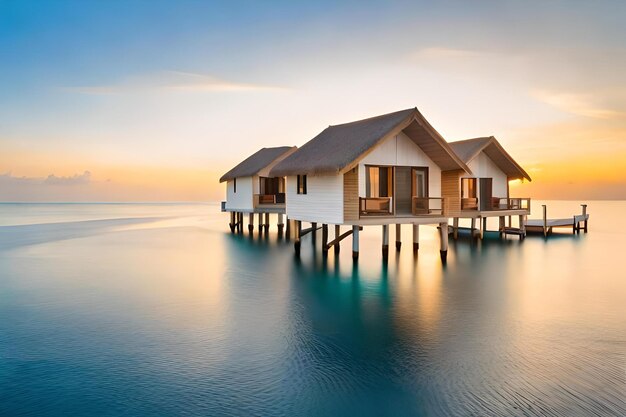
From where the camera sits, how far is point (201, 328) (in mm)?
11594

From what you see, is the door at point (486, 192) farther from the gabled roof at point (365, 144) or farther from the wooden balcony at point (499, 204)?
the gabled roof at point (365, 144)

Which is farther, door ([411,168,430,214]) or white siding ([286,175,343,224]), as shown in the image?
door ([411,168,430,214])

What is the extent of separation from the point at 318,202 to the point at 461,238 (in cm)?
1710

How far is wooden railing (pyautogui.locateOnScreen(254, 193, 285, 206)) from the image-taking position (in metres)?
33.8

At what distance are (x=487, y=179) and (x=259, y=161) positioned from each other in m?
16.4

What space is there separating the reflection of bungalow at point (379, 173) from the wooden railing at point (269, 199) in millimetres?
11385

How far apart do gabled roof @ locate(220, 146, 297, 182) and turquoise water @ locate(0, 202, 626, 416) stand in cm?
1320

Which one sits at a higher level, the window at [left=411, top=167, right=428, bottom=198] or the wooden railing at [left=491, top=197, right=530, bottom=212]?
the window at [left=411, top=167, right=428, bottom=198]

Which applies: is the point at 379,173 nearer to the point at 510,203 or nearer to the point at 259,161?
the point at 510,203

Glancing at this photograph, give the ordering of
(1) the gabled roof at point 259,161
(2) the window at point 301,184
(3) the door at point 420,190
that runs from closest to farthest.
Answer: (3) the door at point 420,190 < (2) the window at point 301,184 < (1) the gabled roof at point 259,161

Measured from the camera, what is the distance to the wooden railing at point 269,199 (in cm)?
3381

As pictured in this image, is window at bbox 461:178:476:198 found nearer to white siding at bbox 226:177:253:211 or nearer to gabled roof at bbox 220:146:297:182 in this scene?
gabled roof at bbox 220:146:297:182

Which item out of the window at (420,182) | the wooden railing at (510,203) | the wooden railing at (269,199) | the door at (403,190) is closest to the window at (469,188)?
the wooden railing at (510,203)

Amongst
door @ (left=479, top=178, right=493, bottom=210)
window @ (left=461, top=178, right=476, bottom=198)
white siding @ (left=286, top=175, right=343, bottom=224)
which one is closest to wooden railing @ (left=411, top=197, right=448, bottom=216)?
white siding @ (left=286, top=175, right=343, bottom=224)
